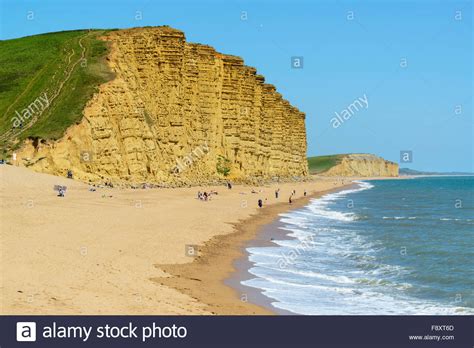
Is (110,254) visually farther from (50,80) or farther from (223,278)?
(50,80)

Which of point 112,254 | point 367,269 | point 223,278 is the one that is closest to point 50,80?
point 112,254

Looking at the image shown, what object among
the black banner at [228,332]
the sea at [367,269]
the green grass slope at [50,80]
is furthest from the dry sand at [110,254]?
the green grass slope at [50,80]

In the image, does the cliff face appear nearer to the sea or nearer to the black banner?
the sea

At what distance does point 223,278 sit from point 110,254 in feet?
12.0

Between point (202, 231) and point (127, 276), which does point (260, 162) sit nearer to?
point (202, 231)

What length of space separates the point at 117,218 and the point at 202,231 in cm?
398

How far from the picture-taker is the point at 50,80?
56531 mm

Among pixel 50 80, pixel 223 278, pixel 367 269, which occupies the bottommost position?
pixel 367 269

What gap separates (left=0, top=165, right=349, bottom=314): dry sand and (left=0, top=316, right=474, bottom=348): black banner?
106 cm

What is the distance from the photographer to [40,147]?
44.2 metres

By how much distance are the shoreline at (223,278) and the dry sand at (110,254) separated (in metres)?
0.04

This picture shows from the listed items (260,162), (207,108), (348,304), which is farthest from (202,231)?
(260,162)

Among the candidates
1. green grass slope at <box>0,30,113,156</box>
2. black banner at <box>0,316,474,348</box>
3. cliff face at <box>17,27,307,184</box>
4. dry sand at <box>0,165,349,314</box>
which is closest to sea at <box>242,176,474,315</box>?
dry sand at <box>0,165,349,314</box>

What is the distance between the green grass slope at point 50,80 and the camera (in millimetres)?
47481
